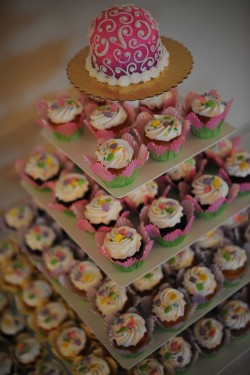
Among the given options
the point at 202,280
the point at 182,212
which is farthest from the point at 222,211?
the point at 202,280

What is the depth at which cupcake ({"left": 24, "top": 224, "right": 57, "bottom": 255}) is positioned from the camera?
265cm

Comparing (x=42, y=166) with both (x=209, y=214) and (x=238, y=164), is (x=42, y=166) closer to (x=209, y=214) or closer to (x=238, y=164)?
(x=209, y=214)

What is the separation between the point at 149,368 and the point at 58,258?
0.73 metres

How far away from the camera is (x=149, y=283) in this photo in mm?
2404

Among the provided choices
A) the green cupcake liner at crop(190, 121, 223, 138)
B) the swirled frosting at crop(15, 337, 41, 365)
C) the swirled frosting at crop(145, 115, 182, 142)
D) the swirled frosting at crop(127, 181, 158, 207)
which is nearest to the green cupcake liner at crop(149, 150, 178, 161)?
the swirled frosting at crop(145, 115, 182, 142)

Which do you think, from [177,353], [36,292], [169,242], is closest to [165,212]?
[169,242]

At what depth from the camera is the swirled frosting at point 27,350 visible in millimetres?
2535

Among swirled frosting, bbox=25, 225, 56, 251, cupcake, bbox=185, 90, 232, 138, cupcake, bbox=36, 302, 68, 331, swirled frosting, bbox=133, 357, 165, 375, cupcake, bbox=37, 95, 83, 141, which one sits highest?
Result: cupcake, bbox=37, 95, 83, 141

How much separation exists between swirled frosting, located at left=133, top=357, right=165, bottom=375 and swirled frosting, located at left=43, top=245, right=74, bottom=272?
2.04 feet

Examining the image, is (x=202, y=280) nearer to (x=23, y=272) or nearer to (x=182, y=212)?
(x=182, y=212)

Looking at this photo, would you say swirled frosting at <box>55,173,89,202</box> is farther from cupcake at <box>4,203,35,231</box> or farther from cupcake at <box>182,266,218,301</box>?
cupcake at <box>182,266,218,301</box>

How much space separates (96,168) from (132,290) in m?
0.75

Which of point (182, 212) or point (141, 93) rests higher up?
point (141, 93)

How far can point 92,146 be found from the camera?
2.22 meters
